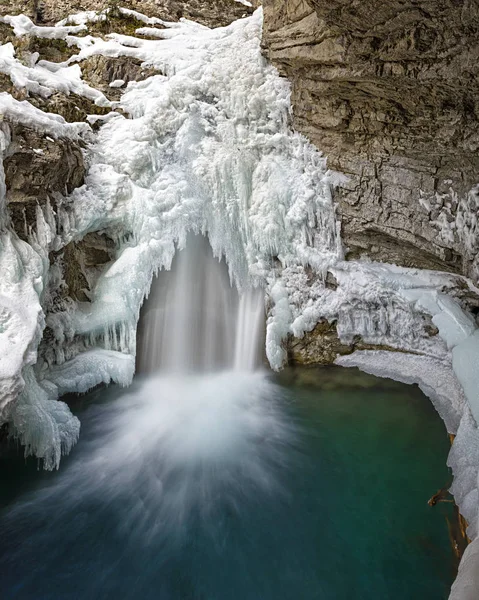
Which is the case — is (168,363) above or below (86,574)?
above

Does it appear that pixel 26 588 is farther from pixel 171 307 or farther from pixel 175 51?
pixel 175 51

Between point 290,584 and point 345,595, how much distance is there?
49 cm

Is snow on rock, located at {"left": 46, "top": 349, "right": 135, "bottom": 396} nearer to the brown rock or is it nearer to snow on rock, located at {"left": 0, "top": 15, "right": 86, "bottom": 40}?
the brown rock

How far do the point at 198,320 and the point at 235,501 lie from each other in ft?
11.1

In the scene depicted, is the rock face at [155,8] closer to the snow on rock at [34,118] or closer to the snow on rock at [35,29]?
the snow on rock at [35,29]

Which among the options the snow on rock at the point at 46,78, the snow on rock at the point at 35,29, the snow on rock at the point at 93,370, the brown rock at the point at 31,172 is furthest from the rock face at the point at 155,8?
the snow on rock at the point at 93,370

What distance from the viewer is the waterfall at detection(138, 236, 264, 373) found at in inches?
297

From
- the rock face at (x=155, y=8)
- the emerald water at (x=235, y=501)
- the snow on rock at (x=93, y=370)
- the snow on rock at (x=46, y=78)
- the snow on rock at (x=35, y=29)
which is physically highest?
the rock face at (x=155, y=8)

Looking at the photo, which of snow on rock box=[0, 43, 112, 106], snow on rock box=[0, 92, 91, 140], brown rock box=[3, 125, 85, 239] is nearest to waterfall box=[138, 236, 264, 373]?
brown rock box=[3, 125, 85, 239]

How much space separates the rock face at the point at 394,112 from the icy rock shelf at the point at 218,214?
0.41 metres

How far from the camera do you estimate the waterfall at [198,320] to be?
24.7 ft

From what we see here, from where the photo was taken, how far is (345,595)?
12.9 ft

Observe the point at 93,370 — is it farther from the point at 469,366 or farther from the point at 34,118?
the point at 469,366

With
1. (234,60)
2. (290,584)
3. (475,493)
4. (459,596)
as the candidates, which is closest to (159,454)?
(290,584)
